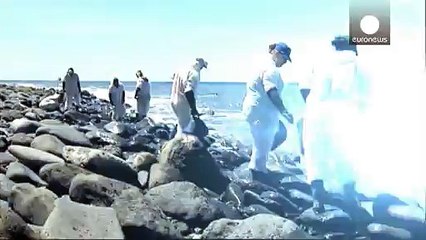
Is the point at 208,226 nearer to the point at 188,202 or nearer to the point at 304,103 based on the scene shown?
the point at 188,202

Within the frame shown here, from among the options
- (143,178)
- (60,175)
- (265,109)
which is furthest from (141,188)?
(265,109)

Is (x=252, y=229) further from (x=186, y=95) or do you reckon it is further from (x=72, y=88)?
(x=72, y=88)

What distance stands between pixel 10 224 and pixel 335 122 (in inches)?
43.2

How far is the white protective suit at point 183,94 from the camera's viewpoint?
7.47 feet

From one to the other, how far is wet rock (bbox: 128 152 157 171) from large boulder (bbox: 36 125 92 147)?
0.16m

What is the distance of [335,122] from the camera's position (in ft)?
7.66

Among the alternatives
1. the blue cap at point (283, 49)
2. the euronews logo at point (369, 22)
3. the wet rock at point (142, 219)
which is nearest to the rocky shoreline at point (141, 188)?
the wet rock at point (142, 219)

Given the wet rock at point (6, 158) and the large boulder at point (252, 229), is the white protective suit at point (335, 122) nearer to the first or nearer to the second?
the large boulder at point (252, 229)

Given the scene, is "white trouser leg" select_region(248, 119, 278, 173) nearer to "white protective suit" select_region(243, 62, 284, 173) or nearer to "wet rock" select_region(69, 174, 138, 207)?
"white protective suit" select_region(243, 62, 284, 173)

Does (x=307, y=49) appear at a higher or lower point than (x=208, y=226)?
higher

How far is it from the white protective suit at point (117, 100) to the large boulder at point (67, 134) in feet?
0.43

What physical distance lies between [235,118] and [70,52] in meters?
0.59

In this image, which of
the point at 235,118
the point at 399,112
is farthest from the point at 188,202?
the point at 399,112

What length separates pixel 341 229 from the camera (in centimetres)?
231
